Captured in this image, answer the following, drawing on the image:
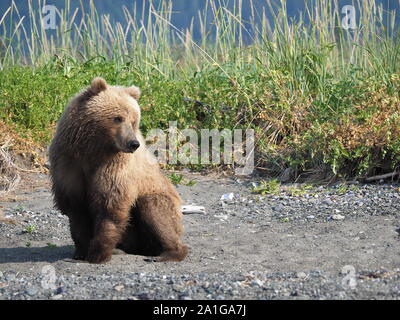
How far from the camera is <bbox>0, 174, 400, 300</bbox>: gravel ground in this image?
4574mm

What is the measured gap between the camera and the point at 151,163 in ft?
19.5

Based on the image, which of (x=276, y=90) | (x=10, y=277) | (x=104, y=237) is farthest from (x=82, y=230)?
(x=276, y=90)

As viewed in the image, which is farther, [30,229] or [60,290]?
[30,229]

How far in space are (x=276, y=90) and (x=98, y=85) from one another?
4.07 metres

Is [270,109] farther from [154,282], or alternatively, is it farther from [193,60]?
[154,282]

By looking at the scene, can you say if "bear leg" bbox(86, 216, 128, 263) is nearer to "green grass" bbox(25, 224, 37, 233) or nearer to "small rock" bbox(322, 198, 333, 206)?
"green grass" bbox(25, 224, 37, 233)

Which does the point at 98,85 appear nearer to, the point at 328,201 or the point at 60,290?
the point at 60,290

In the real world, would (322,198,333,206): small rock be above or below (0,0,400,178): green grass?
below

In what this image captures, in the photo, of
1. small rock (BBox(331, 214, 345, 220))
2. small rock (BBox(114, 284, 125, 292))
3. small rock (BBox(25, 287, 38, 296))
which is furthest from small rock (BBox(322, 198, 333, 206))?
small rock (BBox(25, 287, 38, 296))

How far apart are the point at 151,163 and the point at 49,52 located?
5.55 meters

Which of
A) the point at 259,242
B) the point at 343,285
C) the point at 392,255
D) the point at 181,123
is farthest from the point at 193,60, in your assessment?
the point at 343,285

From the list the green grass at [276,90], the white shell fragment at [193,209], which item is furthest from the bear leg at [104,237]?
the green grass at [276,90]

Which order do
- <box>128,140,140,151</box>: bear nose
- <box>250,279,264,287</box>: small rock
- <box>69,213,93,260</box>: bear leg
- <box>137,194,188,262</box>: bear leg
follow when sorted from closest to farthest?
<box>250,279,264,287</box>: small rock, <box>128,140,140,151</box>: bear nose, <box>69,213,93,260</box>: bear leg, <box>137,194,188,262</box>: bear leg

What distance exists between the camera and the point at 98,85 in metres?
5.50
